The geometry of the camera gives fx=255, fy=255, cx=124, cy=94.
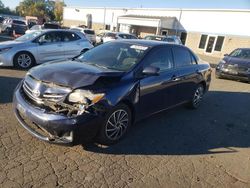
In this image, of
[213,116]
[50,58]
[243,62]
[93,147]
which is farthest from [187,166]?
[243,62]

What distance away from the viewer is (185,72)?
18.6ft

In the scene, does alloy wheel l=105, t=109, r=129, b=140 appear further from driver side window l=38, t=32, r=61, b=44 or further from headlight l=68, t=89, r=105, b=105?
driver side window l=38, t=32, r=61, b=44

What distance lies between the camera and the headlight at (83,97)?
3.49 meters

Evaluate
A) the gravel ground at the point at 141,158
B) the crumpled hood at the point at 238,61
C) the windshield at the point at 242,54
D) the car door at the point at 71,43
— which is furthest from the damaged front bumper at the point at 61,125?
the windshield at the point at 242,54

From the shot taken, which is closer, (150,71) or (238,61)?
(150,71)

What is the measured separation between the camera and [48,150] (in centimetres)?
376

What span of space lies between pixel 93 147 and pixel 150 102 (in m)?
1.34

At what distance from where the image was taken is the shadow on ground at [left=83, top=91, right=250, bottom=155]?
13.8 feet

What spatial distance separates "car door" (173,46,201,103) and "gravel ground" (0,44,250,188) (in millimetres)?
711

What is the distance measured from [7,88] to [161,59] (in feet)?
13.1

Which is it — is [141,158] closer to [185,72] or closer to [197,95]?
[185,72]

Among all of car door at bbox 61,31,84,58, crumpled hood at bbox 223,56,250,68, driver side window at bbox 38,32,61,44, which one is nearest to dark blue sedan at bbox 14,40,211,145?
driver side window at bbox 38,32,61,44

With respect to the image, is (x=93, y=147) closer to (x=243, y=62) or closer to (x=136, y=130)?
(x=136, y=130)

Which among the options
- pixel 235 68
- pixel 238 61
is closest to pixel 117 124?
pixel 235 68
